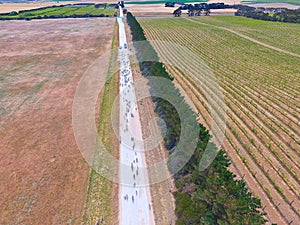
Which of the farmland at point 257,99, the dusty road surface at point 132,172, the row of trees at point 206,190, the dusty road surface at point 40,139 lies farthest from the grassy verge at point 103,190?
the farmland at point 257,99

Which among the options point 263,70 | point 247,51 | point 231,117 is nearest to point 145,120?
point 231,117

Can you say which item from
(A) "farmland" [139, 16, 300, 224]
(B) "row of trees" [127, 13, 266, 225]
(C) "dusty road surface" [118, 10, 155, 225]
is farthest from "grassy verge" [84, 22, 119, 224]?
(A) "farmland" [139, 16, 300, 224]

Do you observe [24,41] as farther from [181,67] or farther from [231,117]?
[231,117]

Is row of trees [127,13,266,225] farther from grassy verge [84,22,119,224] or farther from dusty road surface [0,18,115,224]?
dusty road surface [0,18,115,224]

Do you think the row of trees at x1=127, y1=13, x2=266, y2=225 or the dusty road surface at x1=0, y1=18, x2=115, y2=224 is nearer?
the row of trees at x1=127, y1=13, x2=266, y2=225

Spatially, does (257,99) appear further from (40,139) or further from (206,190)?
(40,139)

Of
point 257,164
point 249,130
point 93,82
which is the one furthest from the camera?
point 93,82
